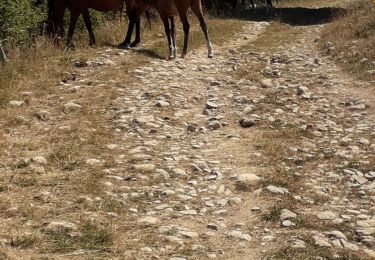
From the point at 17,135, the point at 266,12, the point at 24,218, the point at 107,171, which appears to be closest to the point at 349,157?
the point at 107,171

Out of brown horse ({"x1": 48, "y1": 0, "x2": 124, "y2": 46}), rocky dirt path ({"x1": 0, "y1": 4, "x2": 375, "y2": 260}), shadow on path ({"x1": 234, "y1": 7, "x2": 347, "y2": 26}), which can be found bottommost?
rocky dirt path ({"x1": 0, "y1": 4, "x2": 375, "y2": 260})

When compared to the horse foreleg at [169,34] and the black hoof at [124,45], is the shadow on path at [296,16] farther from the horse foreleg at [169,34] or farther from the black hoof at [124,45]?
the black hoof at [124,45]

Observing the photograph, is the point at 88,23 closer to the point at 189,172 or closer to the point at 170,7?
the point at 170,7

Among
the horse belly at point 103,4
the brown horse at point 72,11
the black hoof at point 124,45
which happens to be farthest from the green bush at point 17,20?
the black hoof at point 124,45

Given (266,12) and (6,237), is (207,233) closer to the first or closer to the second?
(6,237)

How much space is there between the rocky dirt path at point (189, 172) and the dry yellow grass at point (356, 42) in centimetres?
106

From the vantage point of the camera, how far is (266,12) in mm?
27891

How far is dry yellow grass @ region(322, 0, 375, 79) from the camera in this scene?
420 inches

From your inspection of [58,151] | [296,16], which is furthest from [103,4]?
[296,16]

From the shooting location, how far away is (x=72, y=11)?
12.2 meters

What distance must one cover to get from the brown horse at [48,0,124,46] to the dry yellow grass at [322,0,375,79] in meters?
6.05

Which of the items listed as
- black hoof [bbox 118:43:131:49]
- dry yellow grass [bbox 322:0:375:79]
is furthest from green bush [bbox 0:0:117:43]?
dry yellow grass [bbox 322:0:375:79]

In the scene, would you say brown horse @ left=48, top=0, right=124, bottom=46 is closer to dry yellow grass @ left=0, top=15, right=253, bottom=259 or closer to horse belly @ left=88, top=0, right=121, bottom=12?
horse belly @ left=88, top=0, right=121, bottom=12

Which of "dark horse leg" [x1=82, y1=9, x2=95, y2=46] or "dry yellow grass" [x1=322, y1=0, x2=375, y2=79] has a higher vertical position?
"dark horse leg" [x1=82, y1=9, x2=95, y2=46]
